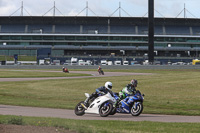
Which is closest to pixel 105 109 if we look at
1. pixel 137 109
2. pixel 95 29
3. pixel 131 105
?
pixel 131 105

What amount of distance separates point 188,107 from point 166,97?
5.29 meters

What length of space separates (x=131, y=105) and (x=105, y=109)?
1324 millimetres

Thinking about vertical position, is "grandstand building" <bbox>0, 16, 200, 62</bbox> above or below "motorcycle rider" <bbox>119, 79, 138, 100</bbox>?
above

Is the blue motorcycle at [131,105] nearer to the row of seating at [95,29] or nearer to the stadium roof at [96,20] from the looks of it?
the row of seating at [95,29]

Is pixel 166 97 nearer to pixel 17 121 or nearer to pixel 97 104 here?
pixel 97 104

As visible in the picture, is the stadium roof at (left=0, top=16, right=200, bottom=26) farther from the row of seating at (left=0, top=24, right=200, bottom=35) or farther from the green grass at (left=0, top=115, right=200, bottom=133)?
the green grass at (left=0, top=115, right=200, bottom=133)

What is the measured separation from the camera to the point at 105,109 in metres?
15.6

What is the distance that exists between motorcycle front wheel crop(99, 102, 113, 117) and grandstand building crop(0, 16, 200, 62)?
11581cm

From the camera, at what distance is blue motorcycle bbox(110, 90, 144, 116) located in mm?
16016

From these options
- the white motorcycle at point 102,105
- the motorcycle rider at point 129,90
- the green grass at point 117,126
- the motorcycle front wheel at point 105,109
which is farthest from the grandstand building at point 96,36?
the green grass at point 117,126

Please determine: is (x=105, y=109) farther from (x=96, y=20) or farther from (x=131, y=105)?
(x=96, y=20)

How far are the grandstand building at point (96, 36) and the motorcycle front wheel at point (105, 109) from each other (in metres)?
116

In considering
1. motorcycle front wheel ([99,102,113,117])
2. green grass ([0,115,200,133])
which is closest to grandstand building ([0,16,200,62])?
motorcycle front wheel ([99,102,113,117])

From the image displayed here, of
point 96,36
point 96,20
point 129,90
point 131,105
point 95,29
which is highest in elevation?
point 96,20
